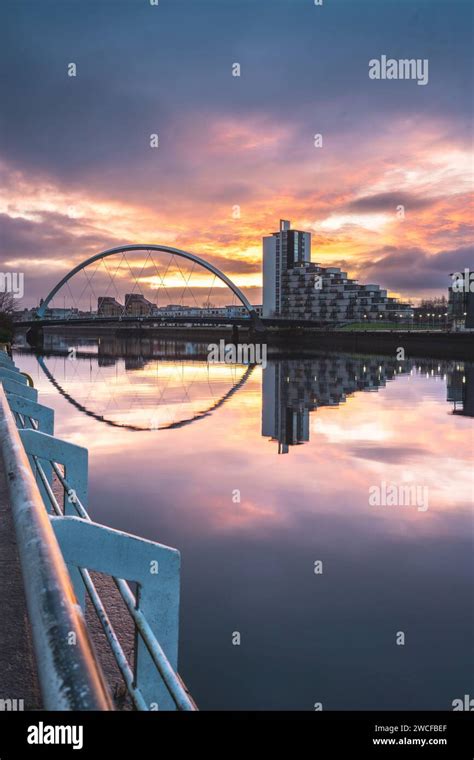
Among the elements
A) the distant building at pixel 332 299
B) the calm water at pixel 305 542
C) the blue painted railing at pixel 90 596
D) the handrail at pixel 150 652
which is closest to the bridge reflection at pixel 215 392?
the calm water at pixel 305 542

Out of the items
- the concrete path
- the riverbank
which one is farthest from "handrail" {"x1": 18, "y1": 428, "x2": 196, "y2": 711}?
the riverbank

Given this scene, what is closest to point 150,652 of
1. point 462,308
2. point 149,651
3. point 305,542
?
point 149,651

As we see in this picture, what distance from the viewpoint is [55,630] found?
170cm

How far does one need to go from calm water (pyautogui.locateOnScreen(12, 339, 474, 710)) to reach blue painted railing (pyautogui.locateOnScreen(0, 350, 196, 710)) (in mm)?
3485

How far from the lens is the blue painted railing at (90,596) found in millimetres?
1587

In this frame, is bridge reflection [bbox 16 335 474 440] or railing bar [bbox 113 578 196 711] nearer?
railing bar [bbox 113 578 196 711]

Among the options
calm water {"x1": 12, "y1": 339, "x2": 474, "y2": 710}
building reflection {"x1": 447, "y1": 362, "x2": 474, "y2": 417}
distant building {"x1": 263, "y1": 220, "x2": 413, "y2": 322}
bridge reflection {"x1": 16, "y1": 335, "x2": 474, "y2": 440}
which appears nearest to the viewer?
calm water {"x1": 12, "y1": 339, "x2": 474, "y2": 710}

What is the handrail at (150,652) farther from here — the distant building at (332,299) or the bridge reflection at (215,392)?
the distant building at (332,299)

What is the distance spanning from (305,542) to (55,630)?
9.88m

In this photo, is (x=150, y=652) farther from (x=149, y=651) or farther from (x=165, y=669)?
(x=165, y=669)

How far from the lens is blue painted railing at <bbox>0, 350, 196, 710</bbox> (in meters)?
1.59

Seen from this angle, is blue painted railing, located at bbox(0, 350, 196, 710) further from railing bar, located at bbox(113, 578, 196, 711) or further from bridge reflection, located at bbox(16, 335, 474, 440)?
bridge reflection, located at bbox(16, 335, 474, 440)

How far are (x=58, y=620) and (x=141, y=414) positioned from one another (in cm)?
2863
